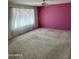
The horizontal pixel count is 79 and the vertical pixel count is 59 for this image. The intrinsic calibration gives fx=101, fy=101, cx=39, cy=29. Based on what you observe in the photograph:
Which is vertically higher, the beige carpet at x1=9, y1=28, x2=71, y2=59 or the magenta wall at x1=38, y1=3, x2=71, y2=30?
the magenta wall at x1=38, y1=3, x2=71, y2=30

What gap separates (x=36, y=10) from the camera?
0.73 meters

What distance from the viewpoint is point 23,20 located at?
701 mm

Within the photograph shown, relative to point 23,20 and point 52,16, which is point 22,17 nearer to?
point 23,20

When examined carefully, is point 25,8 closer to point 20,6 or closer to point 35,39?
point 20,6

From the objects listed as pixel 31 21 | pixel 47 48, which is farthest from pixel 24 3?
pixel 47 48

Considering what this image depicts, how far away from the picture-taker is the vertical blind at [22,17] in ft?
2.20

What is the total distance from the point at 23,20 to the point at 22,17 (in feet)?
0.08

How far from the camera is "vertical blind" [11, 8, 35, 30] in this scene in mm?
671

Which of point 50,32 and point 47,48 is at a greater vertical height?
point 50,32

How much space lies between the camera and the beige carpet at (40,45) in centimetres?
69

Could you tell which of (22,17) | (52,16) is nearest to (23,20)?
(22,17)

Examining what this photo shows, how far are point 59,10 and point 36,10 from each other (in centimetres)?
17

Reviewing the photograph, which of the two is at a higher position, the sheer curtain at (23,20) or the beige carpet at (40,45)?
the sheer curtain at (23,20)
